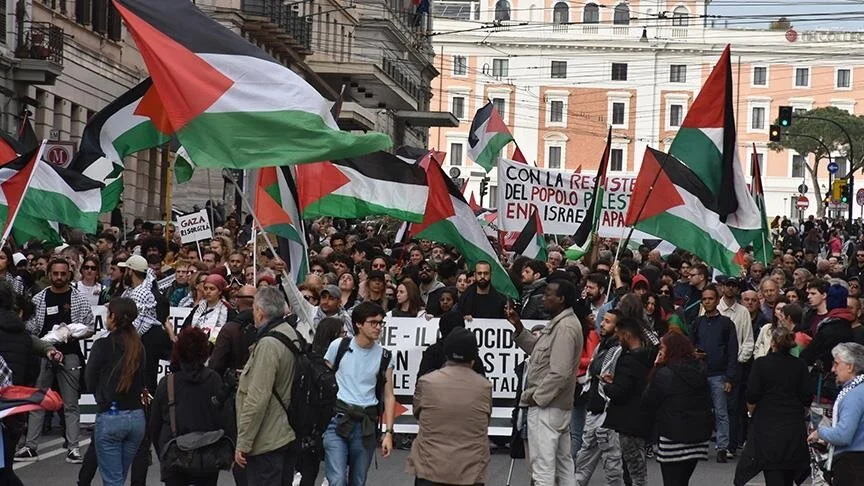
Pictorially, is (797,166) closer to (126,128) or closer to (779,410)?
(126,128)

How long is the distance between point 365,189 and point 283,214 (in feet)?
14.8

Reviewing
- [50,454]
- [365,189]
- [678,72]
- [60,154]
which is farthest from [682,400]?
[678,72]

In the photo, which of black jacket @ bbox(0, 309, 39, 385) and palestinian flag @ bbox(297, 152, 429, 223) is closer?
black jacket @ bbox(0, 309, 39, 385)

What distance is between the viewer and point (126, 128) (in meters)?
16.2

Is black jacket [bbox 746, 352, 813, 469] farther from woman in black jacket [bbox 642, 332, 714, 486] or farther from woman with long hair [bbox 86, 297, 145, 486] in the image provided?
woman with long hair [bbox 86, 297, 145, 486]

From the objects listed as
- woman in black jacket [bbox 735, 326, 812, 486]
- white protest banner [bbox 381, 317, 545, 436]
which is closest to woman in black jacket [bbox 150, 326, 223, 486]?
woman in black jacket [bbox 735, 326, 812, 486]

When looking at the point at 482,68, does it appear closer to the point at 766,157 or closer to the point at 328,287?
the point at 766,157

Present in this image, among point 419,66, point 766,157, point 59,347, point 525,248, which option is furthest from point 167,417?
point 766,157

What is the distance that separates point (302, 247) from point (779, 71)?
10546 centimetres


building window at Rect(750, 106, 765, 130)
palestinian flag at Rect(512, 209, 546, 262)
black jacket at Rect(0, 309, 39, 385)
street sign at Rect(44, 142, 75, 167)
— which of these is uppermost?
building window at Rect(750, 106, 765, 130)

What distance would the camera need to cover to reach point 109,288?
1681 centimetres

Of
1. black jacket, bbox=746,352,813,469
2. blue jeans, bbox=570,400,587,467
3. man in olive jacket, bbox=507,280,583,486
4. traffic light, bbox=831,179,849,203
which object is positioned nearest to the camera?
man in olive jacket, bbox=507,280,583,486

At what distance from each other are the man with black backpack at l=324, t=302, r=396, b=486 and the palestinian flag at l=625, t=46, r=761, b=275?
7.09 meters

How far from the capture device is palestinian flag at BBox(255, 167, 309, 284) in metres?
14.1
